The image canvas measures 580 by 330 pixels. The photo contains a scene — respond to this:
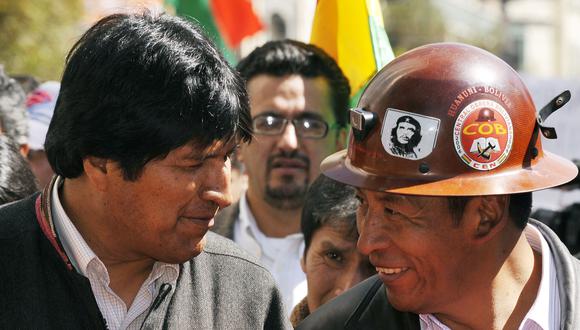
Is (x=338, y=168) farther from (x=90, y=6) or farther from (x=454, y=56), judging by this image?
(x=90, y=6)

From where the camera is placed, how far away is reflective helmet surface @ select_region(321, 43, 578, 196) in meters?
2.91

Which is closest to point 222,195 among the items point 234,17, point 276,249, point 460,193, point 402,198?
point 402,198

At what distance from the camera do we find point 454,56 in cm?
300

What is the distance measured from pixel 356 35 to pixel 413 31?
1260 inches

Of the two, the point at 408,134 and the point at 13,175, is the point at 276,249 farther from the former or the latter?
the point at 408,134

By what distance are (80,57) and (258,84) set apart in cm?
260

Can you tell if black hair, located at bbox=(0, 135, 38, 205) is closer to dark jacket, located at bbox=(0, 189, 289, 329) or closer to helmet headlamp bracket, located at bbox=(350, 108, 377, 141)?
dark jacket, located at bbox=(0, 189, 289, 329)

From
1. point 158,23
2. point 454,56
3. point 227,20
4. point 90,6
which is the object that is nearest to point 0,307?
point 158,23

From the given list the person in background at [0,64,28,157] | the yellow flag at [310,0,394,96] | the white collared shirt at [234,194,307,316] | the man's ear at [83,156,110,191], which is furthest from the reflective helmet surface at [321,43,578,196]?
the person in background at [0,64,28,157]

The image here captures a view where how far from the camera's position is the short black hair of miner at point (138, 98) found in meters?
2.88

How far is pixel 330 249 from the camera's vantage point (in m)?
4.31

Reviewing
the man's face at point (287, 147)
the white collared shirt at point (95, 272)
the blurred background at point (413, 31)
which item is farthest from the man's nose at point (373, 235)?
the man's face at point (287, 147)

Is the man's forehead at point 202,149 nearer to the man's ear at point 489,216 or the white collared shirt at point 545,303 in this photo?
the man's ear at point 489,216

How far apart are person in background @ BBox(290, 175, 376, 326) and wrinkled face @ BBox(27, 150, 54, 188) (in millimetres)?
1821
